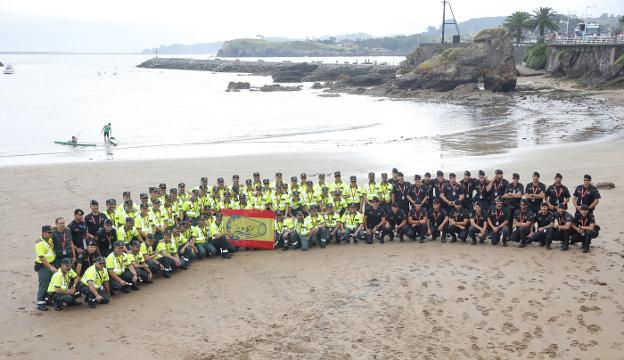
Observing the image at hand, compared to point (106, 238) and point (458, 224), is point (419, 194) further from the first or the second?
point (106, 238)

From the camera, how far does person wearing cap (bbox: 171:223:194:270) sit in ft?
43.3

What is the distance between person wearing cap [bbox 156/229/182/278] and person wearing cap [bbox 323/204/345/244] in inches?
156

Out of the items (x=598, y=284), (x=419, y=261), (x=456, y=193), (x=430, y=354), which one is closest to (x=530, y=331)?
(x=430, y=354)

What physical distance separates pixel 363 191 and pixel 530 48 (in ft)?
237

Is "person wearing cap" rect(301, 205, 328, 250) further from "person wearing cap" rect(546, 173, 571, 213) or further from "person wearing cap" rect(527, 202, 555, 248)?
"person wearing cap" rect(546, 173, 571, 213)

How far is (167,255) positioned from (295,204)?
4.35m

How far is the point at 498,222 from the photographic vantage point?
14148 millimetres

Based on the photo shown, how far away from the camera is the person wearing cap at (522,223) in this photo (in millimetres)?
13727

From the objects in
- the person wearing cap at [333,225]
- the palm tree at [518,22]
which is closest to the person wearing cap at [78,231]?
the person wearing cap at [333,225]

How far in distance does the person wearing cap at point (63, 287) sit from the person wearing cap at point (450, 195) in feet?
30.0

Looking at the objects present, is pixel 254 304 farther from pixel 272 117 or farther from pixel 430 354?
pixel 272 117

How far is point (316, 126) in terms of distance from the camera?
4391cm

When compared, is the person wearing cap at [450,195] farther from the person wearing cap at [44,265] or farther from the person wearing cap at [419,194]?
the person wearing cap at [44,265]

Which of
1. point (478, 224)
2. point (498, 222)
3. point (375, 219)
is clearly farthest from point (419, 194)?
point (498, 222)
